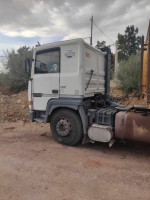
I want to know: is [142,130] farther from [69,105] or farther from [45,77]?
[45,77]

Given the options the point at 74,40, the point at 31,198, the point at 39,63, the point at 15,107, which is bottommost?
the point at 31,198

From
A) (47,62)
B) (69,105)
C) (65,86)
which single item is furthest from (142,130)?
(47,62)

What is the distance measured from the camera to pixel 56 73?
15.6 feet

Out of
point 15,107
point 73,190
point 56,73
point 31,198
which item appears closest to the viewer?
point 31,198

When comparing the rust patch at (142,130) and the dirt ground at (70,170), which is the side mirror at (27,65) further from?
the rust patch at (142,130)

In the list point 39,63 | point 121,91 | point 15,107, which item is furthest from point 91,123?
point 121,91

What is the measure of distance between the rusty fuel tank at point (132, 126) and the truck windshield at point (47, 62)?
2.12 meters

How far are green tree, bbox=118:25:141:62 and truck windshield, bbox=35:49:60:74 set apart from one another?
2234 cm

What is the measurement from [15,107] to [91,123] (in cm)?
616

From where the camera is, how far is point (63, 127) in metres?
4.75

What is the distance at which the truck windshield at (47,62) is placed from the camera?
4762 mm

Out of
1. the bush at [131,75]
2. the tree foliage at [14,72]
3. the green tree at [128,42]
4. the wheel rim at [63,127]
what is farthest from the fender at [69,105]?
the green tree at [128,42]

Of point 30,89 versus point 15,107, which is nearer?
point 30,89

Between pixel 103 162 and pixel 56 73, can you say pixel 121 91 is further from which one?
pixel 103 162
